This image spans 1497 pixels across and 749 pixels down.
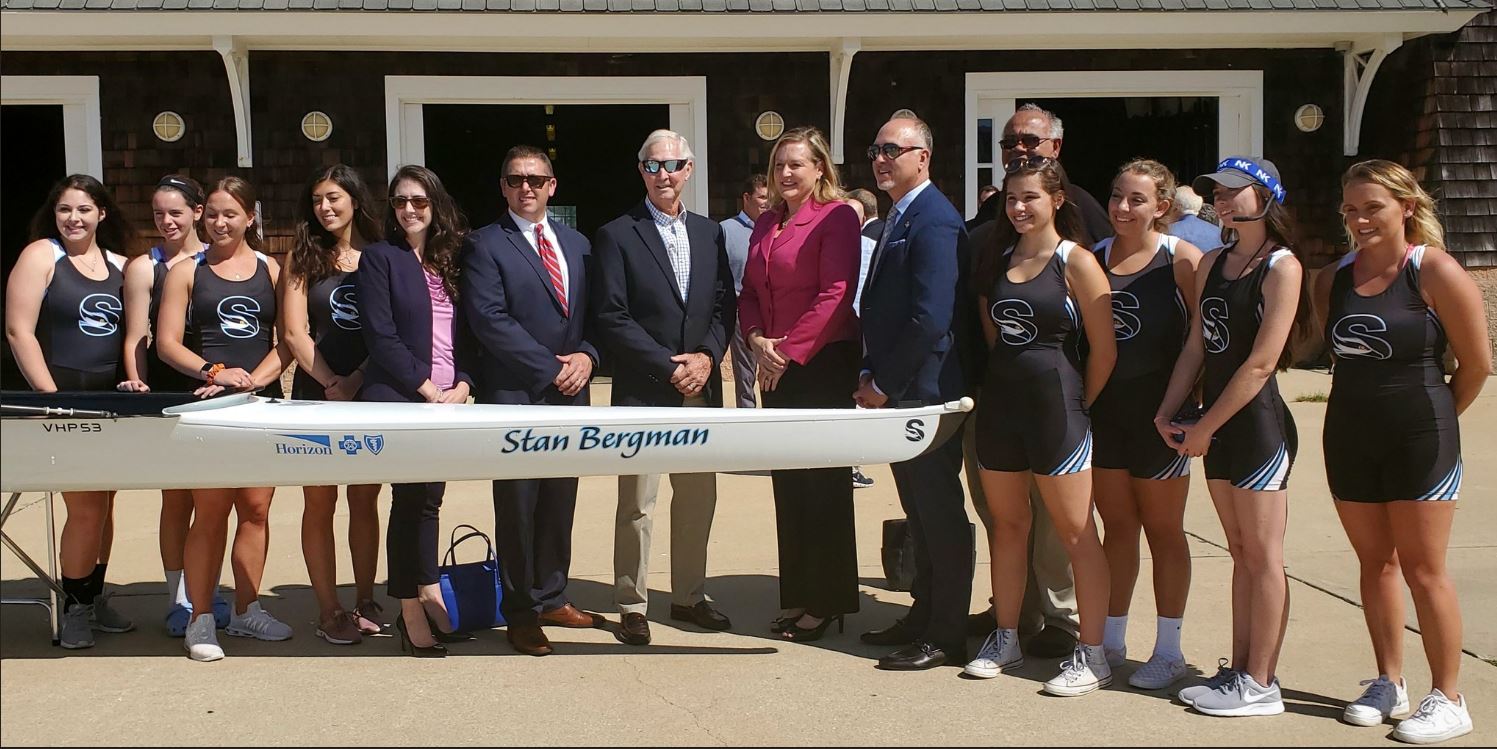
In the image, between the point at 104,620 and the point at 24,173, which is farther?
the point at 24,173

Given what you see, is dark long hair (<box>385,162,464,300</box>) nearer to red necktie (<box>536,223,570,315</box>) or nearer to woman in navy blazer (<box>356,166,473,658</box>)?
woman in navy blazer (<box>356,166,473,658</box>)

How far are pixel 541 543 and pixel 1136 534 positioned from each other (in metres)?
2.05

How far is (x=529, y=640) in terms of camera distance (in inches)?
186

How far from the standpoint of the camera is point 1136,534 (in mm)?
4344

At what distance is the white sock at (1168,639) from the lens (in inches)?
168

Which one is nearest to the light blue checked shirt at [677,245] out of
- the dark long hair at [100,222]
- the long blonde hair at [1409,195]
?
the dark long hair at [100,222]

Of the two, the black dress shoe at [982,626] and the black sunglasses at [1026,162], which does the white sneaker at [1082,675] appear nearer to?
the black dress shoe at [982,626]

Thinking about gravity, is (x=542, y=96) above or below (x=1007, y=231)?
above

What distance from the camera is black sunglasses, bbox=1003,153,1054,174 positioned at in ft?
14.1

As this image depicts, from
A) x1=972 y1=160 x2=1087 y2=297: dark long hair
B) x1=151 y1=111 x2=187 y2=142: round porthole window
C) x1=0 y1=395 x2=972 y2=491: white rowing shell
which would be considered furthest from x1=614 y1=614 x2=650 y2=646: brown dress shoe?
x1=151 y1=111 x2=187 y2=142: round porthole window

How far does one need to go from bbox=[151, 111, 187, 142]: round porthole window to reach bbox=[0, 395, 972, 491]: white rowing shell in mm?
7695

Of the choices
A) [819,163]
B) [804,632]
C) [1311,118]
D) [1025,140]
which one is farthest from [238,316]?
[1311,118]

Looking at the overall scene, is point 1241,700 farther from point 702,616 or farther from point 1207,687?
point 702,616

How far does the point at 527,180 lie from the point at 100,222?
1.62 metres
